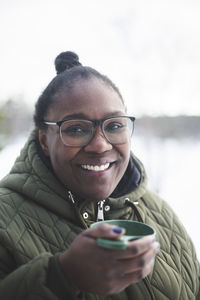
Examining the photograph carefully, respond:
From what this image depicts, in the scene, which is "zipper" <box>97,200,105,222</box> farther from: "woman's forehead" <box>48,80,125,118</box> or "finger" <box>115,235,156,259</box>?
"finger" <box>115,235,156,259</box>

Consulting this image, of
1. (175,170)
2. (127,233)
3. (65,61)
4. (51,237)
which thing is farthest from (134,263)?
(175,170)

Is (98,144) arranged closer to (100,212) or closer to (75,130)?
(75,130)

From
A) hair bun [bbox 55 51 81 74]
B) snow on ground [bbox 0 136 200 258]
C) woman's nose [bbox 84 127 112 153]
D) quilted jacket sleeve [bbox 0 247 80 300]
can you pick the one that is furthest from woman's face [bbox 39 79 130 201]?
snow on ground [bbox 0 136 200 258]

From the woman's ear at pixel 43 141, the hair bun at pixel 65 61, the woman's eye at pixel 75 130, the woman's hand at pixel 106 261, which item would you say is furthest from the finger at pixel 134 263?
the hair bun at pixel 65 61

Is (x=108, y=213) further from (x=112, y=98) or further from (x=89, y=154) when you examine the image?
(x=112, y=98)

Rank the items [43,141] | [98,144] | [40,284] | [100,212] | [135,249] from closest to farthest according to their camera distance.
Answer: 1. [135,249]
2. [40,284]
3. [98,144]
4. [100,212]
5. [43,141]

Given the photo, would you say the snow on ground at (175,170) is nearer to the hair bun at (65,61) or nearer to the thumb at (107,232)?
the hair bun at (65,61)

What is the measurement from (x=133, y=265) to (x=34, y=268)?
0.31 meters

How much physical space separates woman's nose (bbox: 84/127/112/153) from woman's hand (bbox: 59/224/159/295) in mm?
402

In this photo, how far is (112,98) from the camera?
130 centimetres

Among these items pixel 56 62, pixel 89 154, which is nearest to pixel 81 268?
pixel 89 154

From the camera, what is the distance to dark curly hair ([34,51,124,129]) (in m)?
1.32

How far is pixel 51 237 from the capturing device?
1.19m

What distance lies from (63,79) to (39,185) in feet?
1.55
